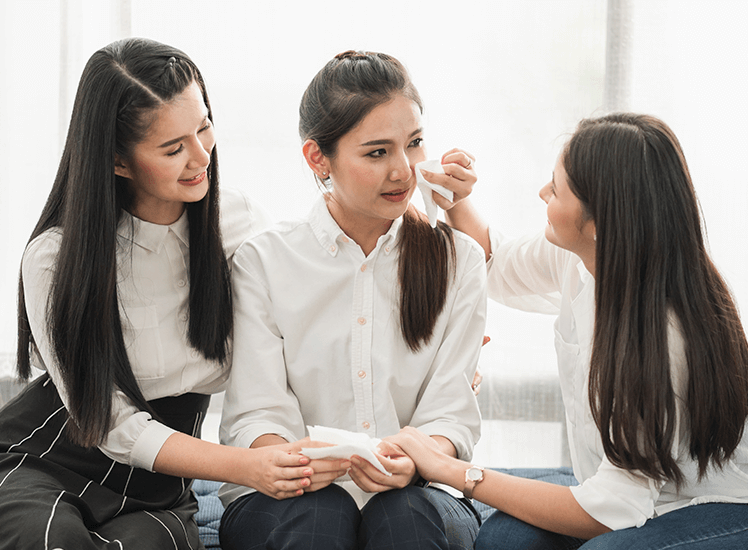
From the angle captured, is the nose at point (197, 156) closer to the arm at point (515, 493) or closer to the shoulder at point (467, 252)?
the shoulder at point (467, 252)

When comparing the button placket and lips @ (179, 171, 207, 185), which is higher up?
lips @ (179, 171, 207, 185)

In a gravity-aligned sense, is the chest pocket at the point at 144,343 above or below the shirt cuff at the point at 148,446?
above

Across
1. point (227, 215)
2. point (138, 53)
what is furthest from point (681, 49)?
point (138, 53)

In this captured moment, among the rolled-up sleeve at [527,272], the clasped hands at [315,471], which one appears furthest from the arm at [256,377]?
the rolled-up sleeve at [527,272]

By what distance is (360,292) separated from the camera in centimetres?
157

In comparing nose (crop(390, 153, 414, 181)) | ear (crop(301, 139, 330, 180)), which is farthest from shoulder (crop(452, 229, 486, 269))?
ear (crop(301, 139, 330, 180))

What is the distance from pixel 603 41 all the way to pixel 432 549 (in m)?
1.68

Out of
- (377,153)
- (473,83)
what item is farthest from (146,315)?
(473,83)

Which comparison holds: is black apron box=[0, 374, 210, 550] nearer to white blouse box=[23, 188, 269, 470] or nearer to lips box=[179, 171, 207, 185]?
white blouse box=[23, 188, 269, 470]

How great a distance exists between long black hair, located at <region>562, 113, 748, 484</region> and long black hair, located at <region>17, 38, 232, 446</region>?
2.86 ft

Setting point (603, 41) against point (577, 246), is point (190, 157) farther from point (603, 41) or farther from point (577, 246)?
point (603, 41)

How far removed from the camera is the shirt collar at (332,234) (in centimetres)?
158

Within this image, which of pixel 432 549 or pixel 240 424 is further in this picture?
pixel 240 424

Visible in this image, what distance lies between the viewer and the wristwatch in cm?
133
